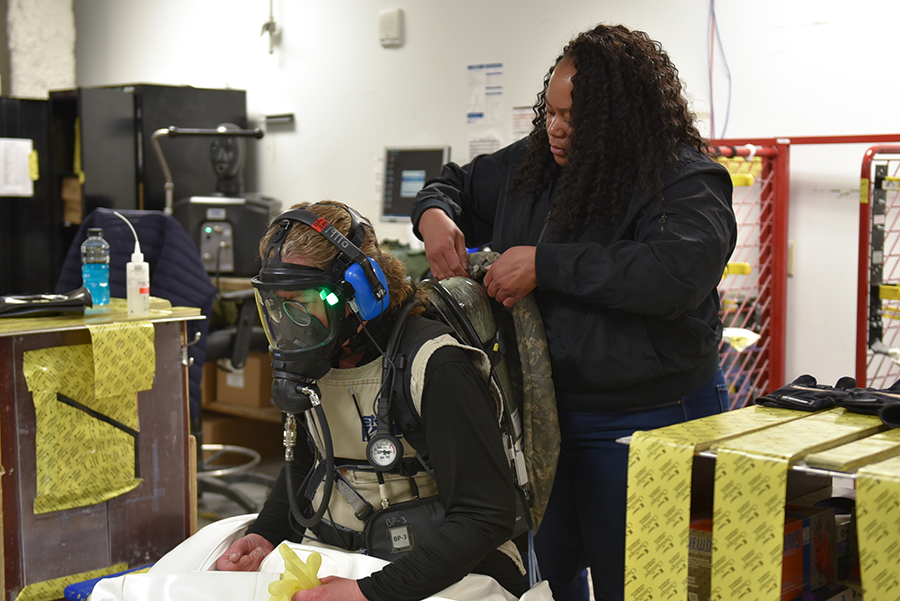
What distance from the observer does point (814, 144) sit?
289cm

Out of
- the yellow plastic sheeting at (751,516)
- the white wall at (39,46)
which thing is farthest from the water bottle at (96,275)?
the white wall at (39,46)

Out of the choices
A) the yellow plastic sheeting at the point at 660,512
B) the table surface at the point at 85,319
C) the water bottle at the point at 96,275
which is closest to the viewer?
the yellow plastic sheeting at the point at 660,512

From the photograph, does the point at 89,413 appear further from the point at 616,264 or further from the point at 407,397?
the point at 616,264

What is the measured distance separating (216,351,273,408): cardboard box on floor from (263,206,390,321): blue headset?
2.74 m

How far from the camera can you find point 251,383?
4.06 m

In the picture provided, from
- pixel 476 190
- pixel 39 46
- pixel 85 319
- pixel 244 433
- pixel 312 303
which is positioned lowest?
pixel 244 433

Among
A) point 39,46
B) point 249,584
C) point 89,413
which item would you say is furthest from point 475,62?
point 39,46

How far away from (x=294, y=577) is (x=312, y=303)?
427 mm

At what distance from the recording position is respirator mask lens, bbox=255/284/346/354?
132 centimetres

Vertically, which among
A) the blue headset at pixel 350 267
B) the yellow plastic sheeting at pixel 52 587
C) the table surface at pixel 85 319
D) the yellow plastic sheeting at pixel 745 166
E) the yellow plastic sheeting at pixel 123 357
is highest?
the yellow plastic sheeting at pixel 745 166

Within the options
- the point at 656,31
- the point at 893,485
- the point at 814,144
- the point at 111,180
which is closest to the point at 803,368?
the point at 814,144

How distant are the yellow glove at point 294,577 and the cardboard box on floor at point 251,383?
2.81m

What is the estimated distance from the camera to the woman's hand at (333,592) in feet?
3.93

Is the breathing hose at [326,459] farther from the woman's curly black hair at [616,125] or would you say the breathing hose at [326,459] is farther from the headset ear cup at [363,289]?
the woman's curly black hair at [616,125]
